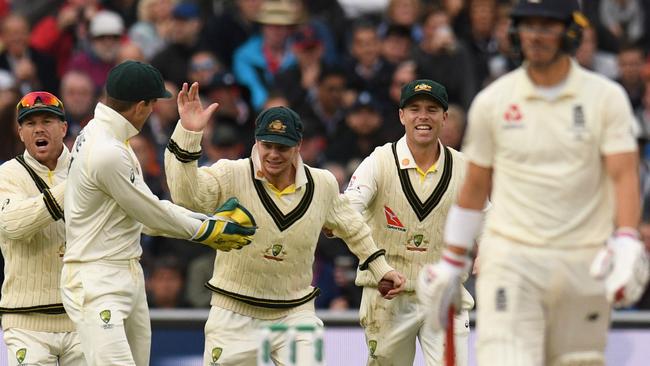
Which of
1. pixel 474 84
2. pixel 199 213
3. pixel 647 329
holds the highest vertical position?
pixel 474 84

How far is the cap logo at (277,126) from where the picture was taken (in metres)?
10.8

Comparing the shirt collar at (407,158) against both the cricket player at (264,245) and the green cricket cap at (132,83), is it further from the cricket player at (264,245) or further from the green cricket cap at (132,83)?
the green cricket cap at (132,83)

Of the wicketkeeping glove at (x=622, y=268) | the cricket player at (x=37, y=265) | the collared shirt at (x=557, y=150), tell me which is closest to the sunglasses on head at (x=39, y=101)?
the cricket player at (x=37, y=265)

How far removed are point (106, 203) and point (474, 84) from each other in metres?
7.60

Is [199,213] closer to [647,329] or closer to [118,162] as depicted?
[118,162]

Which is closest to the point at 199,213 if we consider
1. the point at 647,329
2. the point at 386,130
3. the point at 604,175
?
the point at 604,175

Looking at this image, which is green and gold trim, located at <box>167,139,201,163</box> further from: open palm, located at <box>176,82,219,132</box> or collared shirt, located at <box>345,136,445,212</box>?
collared shirt, located at <box>345,136,445,212</box>

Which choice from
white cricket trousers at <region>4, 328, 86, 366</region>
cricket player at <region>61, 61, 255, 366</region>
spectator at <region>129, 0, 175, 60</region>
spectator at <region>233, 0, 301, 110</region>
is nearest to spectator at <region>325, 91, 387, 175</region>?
spectator at <region>233, 0, 301, 110</region>

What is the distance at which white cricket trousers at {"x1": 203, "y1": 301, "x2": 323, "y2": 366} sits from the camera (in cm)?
1095

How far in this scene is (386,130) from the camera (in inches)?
644

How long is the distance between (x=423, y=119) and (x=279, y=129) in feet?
4.22

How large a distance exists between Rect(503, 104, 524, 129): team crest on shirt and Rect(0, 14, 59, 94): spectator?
9.98 meters

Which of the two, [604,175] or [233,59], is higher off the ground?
[233,59]

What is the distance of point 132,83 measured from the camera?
10234 mm
